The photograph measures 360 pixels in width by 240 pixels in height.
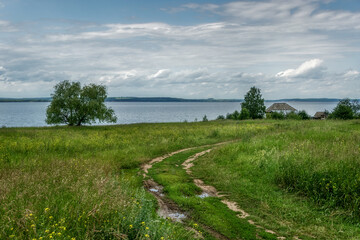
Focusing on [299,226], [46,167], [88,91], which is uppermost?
[88,91]

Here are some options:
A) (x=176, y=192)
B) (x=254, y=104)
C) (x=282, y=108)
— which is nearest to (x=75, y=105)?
(x=176, y=192)

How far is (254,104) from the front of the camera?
79562 millimetres

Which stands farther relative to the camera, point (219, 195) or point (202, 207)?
point (219, 195)

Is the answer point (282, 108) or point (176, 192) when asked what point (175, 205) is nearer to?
point (176, 192)

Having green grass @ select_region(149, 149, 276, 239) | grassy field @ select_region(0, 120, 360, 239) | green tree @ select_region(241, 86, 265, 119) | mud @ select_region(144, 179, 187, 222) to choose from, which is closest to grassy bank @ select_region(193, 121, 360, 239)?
grassy field @ select_region(0, 120, 360, 239)

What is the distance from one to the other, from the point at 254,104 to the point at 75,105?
174 feet

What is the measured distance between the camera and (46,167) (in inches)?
443

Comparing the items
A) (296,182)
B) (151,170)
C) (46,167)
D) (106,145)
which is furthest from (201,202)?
(106,145)

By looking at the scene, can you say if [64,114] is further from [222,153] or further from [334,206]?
[334,206]

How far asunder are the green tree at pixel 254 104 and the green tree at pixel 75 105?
4685cm

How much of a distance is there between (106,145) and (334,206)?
16791 millimetres

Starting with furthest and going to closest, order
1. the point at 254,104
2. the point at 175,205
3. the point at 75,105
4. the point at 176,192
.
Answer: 1. the point at 254,104
2. the point at 75,105
3. the point at 176,192
4. the point at 175,205

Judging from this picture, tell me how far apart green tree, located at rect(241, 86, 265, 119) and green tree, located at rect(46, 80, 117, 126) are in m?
46.8

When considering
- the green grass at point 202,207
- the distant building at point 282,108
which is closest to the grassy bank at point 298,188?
the green grass at point 202,207
